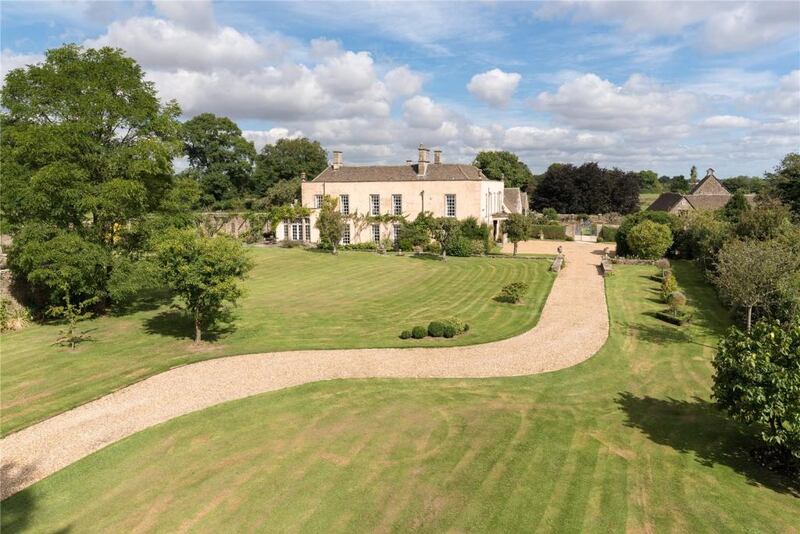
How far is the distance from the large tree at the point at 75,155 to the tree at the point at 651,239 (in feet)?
96.3

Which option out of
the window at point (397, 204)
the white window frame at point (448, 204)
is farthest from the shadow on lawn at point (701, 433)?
the window at point (397, 204)

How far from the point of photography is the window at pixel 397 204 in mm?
42156

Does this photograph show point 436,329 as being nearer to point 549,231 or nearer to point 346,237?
point 346,237

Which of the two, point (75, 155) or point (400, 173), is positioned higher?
point (400, 173)

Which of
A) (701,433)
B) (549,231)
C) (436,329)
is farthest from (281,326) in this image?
(549,231)

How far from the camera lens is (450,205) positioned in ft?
135

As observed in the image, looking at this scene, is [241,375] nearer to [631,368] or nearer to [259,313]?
[259,313]

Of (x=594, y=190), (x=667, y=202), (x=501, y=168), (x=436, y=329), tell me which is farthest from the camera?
(x=501, y=168)

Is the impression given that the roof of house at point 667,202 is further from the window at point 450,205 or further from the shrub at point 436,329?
the shrub at point 436,329

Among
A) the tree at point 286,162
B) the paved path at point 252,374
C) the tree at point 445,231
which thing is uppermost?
the tree at point 286,162

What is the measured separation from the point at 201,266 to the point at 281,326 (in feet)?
15.7

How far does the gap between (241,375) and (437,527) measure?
8.45 m

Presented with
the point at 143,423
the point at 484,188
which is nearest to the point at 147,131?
the point at 143,423

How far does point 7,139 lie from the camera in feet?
62.5
